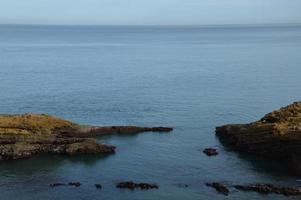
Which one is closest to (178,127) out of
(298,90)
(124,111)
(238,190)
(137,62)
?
(124,111)

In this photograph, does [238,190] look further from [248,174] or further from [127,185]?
[127,185]

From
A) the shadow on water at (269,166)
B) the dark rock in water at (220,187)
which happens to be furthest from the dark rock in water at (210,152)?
the dark rock in water at (220,187)

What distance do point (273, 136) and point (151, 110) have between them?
32.6 m

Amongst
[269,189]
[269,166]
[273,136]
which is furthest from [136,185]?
[273,136]

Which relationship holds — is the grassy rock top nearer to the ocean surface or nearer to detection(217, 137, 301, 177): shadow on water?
the ocean surface

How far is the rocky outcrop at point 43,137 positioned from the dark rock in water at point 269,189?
66.4ft

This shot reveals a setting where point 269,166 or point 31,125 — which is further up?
point 31,125

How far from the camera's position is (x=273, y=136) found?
219 ft

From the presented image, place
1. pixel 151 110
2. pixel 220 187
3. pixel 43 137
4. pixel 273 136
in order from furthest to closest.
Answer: pixel 151 110 → pixel 43 137 → pixel 273 136 → pixel 220 187

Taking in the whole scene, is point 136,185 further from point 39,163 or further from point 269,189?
point 39,163

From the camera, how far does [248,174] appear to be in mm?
61750

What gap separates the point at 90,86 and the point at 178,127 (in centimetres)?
4519

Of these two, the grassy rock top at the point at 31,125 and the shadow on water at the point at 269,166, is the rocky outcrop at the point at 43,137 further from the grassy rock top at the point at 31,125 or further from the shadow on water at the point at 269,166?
the shadow on water at the point at 269,166

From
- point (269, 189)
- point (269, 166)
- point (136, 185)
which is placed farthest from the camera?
point (269, 166)
